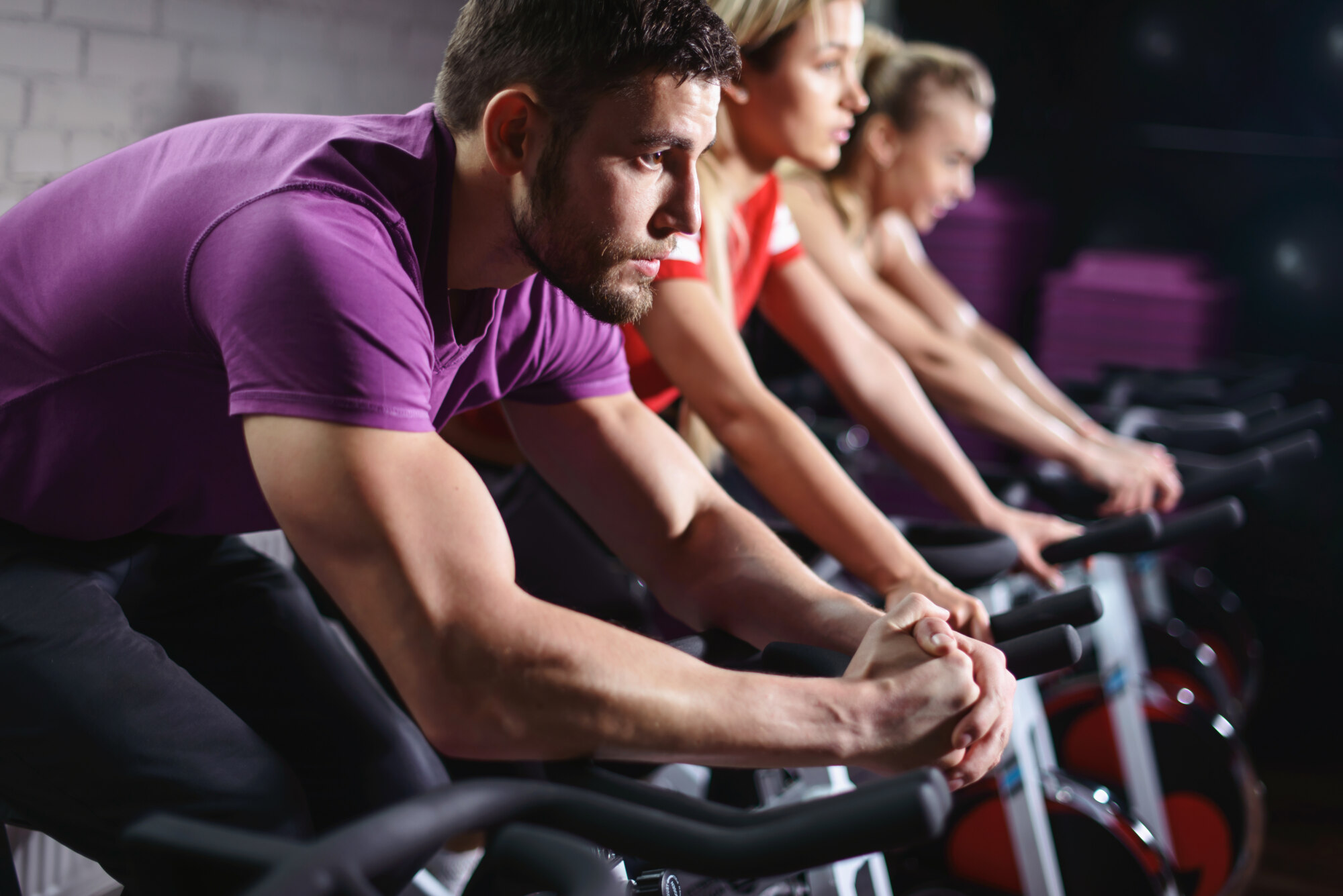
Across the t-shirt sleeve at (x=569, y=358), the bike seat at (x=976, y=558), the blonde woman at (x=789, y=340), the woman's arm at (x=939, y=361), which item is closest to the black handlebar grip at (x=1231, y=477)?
the woman's arm at (x=939, y=361)

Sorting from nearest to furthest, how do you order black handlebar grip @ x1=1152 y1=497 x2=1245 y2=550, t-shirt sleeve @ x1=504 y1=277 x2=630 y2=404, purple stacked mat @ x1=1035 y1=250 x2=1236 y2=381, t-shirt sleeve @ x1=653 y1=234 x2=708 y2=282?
t-shirt sleeve @ x1=504 y1=277 x2=630 y2=404, t-shirt sleeve @ x1=653 y1=234 x2=708 y2=282, black handlebar grip @ x1=1152 y1=497 x2=1245 y2=550, purple stacked mat @ x1=1035 y1=250 x2=1236 y2=381

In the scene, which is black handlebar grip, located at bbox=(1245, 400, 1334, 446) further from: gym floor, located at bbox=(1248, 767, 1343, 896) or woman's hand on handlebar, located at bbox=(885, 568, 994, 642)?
woman's hand on handlebar, located at bbox=(885, 568, 994, 642)

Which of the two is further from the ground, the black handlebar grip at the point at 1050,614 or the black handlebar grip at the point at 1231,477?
the black handlebar grip at the point at 1050,614

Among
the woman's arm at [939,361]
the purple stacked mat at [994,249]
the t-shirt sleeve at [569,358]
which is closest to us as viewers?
the t-shirt sleeve at [569,358]

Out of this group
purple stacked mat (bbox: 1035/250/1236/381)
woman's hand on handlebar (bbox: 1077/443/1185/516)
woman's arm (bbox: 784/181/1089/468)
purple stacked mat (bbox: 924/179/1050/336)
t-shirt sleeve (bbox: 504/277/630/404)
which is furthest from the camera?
purple stacked mat (bbox: 924/179/1050/336)

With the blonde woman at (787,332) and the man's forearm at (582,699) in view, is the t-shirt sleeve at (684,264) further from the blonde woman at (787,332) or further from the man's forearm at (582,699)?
the man's forearm at (582,699)

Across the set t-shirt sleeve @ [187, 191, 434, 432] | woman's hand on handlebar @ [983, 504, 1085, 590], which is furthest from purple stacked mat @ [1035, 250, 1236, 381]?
t-shirt sleeve @ [187, 191, 434, 432]

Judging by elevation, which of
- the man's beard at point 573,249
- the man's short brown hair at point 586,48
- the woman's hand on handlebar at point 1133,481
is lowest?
the woman's hand on handlebar at point 1133,481

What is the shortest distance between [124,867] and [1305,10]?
365cm

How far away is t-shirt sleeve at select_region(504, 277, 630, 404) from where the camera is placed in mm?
1199

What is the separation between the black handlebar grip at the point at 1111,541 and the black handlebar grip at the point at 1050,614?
15.4 inches

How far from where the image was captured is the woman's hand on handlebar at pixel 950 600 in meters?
1.09

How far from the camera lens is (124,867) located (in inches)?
40.0

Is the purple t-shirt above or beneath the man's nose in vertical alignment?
beneath
